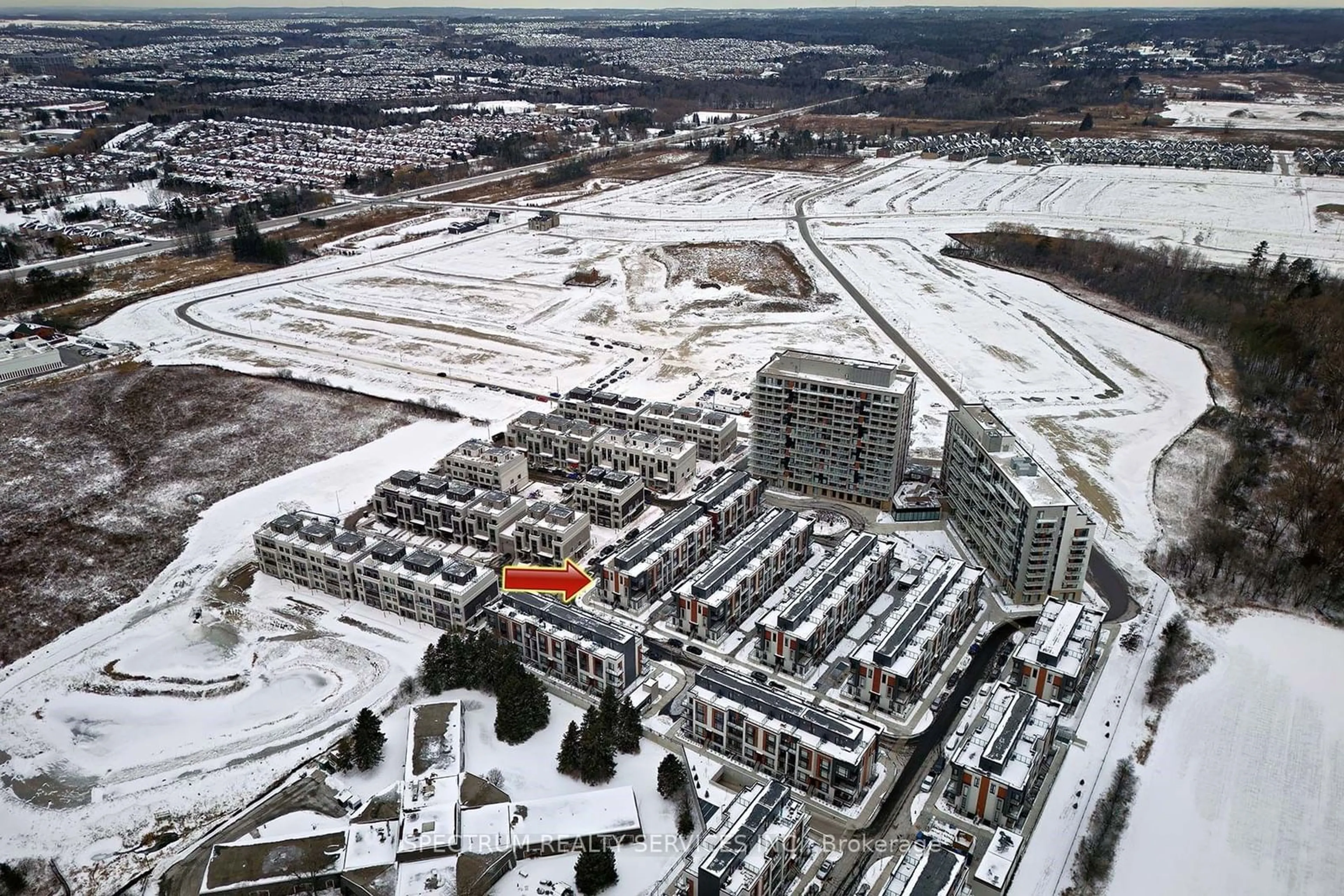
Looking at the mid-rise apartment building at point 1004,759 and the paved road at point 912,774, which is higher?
the mid-rise apartment building at point 1004,759

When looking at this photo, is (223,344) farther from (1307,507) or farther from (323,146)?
(323,146)

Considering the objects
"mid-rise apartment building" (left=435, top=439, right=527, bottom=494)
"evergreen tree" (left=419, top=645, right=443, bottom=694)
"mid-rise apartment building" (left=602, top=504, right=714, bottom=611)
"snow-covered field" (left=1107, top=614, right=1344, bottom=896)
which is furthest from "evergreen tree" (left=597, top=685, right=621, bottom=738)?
"mid-rise apartment building" (left=435, top=439, right=527, bottom=494)

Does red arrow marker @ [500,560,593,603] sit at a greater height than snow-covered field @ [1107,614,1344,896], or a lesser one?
lesser

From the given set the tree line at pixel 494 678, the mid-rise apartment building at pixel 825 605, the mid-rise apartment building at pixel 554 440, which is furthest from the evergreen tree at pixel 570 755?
the mid-rise apartment building at pixel 554 440

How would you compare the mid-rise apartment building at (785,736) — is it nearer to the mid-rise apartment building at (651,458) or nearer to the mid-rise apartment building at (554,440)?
the mid-rise apartment building at (651,458)

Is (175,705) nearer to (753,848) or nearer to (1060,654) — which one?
(753,848)

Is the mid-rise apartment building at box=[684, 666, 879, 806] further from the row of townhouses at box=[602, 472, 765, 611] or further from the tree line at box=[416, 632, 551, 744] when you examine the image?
the row of townhouses at box=[602, 472, 765, 611]
